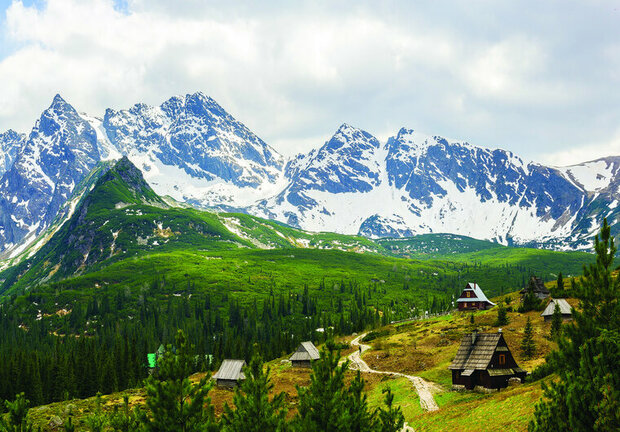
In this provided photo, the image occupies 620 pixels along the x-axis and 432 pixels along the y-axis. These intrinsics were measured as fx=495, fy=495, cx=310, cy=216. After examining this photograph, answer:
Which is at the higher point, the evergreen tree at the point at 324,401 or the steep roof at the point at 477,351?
the evergreen tree at the point at 324,401

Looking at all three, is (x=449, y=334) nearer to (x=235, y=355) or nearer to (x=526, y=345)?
(x=526, y=345)

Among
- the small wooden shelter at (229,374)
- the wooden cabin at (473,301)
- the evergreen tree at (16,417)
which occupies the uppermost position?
the evergreen tree at (16,417)

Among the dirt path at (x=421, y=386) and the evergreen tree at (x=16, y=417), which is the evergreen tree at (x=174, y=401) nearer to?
the evergreen tree at (x=16, y=417)

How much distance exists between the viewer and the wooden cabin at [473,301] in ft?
538

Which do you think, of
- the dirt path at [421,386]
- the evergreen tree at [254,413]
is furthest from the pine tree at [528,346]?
Result: the evergreen tree at [254,413]

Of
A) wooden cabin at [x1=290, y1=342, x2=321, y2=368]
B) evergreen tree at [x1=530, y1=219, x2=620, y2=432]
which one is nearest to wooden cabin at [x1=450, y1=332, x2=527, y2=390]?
evergreen tree at [x1=530, y1=219, x2=620, y2=432]

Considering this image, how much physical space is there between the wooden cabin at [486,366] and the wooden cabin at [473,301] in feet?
A: 315

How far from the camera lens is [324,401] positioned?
108ft

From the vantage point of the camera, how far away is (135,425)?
30969 millimetres

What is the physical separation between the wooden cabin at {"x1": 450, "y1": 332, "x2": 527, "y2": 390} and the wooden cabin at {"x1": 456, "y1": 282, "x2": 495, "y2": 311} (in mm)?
96060

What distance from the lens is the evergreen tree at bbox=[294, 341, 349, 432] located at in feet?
106

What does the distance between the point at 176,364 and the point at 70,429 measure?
7.82 metres

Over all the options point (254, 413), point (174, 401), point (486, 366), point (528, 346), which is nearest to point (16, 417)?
point (174, 401)

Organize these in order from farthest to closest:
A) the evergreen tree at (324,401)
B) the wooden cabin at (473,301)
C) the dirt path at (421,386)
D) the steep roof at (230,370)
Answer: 1. the wooden cabin at (473,301)
2. the steep roof at (230,370)
3. the dirt path at (421,386)
4. the evergreen tree at (324,401)
